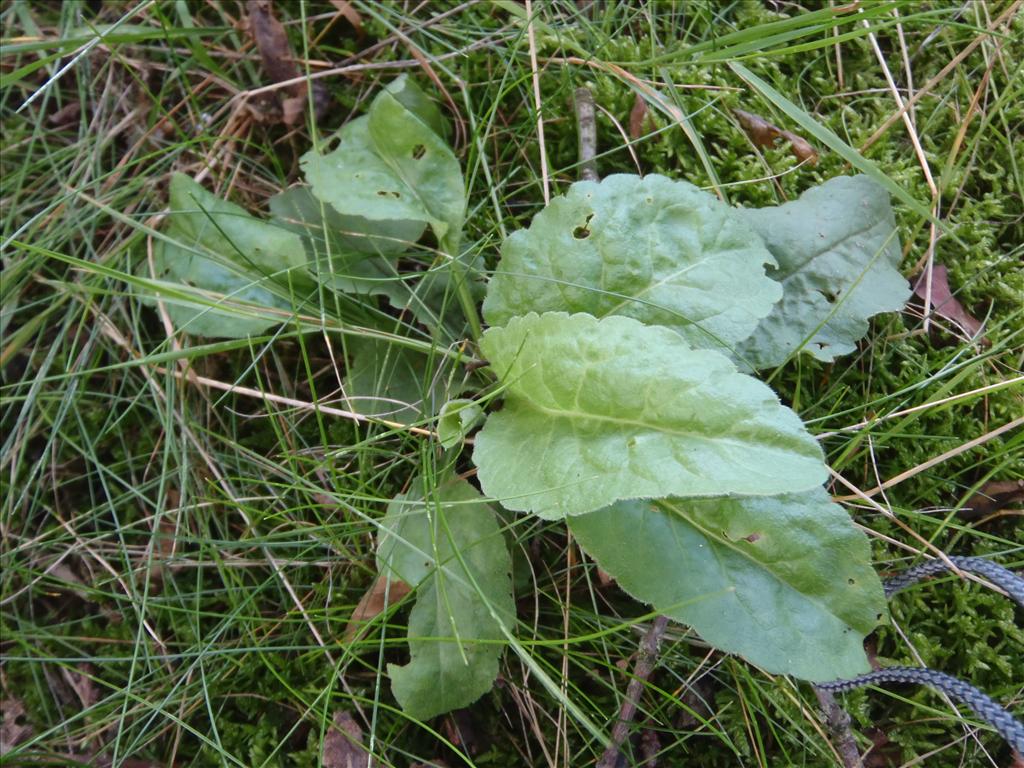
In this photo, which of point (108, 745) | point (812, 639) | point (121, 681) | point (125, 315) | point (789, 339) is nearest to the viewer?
point (812, 639)

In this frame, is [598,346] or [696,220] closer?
[598,346]

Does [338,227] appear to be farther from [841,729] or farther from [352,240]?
[841,729]

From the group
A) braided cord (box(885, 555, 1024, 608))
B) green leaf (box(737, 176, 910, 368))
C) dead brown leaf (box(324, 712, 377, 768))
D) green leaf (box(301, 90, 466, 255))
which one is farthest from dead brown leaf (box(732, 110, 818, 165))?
dead brown leaf (box(324, 712, 377, 768))

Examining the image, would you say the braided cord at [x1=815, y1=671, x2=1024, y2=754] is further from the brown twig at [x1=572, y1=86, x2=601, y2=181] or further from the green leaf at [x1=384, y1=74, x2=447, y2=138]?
the green leaf at [x1=384, y1=74, x2=447, y2=138]

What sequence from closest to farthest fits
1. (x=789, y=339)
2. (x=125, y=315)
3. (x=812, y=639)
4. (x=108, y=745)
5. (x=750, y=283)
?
1. (x=812, y=639)
2. (x=750, y=283)
3. (x=789, y=339)
4. (x=108, y=745)
5. (x=125, y=315)

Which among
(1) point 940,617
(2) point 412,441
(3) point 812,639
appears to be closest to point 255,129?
(2) point 412,441

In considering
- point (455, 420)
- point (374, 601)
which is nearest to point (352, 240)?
point (455, 420)

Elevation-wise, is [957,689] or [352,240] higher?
[352,240]

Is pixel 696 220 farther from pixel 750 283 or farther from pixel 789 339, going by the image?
pixel 789 339
